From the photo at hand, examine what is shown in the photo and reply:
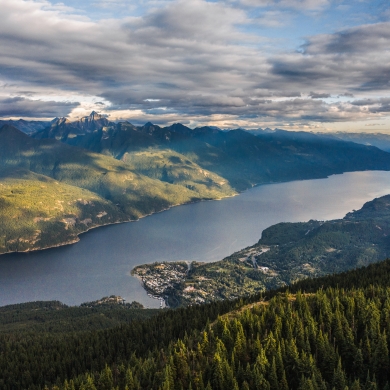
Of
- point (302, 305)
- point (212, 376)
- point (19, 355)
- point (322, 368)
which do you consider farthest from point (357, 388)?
point (19, 355)

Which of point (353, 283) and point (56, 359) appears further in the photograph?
point (353, 283)

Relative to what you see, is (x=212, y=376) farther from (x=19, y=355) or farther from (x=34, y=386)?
(x=19, y=355)

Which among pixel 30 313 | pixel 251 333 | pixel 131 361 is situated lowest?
pixel 30 313

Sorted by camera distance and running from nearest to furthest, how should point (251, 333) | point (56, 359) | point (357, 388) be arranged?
point (357, 388), point (251, 333), point (56, 359)

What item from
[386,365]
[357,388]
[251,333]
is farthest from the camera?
[251,333]

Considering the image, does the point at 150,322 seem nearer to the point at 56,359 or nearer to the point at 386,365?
the point at 56,359

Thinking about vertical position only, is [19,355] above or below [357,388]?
below

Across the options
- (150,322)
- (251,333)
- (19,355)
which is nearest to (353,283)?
(251,333)
